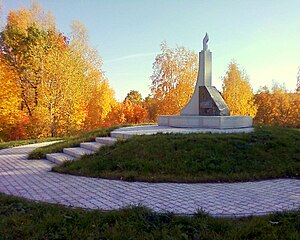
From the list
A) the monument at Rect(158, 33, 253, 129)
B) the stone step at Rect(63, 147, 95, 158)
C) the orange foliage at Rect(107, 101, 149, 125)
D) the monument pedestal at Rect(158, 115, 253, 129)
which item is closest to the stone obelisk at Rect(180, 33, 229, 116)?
the monument at Rect(158, 33, 253, 129)

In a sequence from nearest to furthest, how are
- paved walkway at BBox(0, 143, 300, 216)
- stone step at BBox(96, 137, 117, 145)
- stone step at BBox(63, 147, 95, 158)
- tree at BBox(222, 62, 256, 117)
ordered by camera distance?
paved walkway at BBox(0, 143, 300, 216), stone step at BBox(63, 147, 95, 158), stone step at BBox(96, 137, 117, 145), tree at BBox(222, 62, 256, 117)

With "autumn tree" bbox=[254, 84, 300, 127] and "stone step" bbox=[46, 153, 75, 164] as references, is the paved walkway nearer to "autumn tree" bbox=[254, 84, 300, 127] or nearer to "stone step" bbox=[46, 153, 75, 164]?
"stone step" bbox=[46, 153, 75, 164]

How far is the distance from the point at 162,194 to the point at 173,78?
69.5 ft

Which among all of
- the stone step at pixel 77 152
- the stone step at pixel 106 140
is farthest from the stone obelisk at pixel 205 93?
the stone step at pixel 77 152

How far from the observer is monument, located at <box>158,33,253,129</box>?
989 cm

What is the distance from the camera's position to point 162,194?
4520mm

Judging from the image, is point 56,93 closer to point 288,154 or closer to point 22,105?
point 22,105

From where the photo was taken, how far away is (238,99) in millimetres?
28078

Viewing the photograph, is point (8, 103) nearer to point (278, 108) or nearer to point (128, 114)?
point (128, 114)

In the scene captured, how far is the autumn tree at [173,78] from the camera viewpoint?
24000mm

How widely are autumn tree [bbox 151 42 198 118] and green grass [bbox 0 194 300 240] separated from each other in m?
20.7

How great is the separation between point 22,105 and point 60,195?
1880 cm

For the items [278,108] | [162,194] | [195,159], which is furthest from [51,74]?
[278,108]

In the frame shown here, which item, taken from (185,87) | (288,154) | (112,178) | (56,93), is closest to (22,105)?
(56,93)
